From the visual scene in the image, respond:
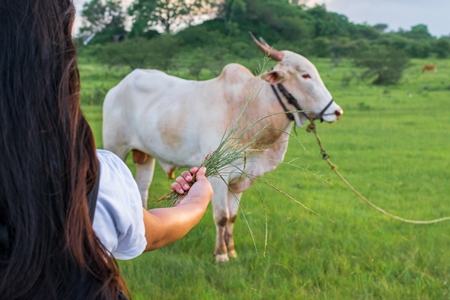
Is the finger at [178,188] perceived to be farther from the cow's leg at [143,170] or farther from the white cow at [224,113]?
the cow's leg at [143,170]

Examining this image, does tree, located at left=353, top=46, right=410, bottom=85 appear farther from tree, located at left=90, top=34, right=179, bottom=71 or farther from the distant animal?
tree, located at left=90, top=34, right=179, bottom=71

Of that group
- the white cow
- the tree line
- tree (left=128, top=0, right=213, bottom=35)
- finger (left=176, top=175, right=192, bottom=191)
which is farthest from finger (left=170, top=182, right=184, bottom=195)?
tree (left=128, top=0, right=213, bottom=35)

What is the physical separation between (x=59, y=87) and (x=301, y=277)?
2.62 metres

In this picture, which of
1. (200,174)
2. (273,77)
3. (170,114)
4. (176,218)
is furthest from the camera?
(170,114)

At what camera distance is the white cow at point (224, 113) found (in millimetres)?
3937

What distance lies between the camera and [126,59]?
60.0 ft

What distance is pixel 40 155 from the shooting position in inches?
38.8

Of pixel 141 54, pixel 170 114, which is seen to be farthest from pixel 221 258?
pixel 141 54

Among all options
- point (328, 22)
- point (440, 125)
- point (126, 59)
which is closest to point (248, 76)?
point (440, 125)

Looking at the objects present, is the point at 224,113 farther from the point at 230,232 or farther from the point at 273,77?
the point at 230,232

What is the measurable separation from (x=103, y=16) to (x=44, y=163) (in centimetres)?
2162

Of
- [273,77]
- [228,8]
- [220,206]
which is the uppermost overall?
[273,77]

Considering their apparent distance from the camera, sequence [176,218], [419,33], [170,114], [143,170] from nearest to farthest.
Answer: [176,218], [170,114], [143,170], [419,33]

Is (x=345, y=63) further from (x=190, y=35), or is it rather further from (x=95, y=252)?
(x=95, y=252)
